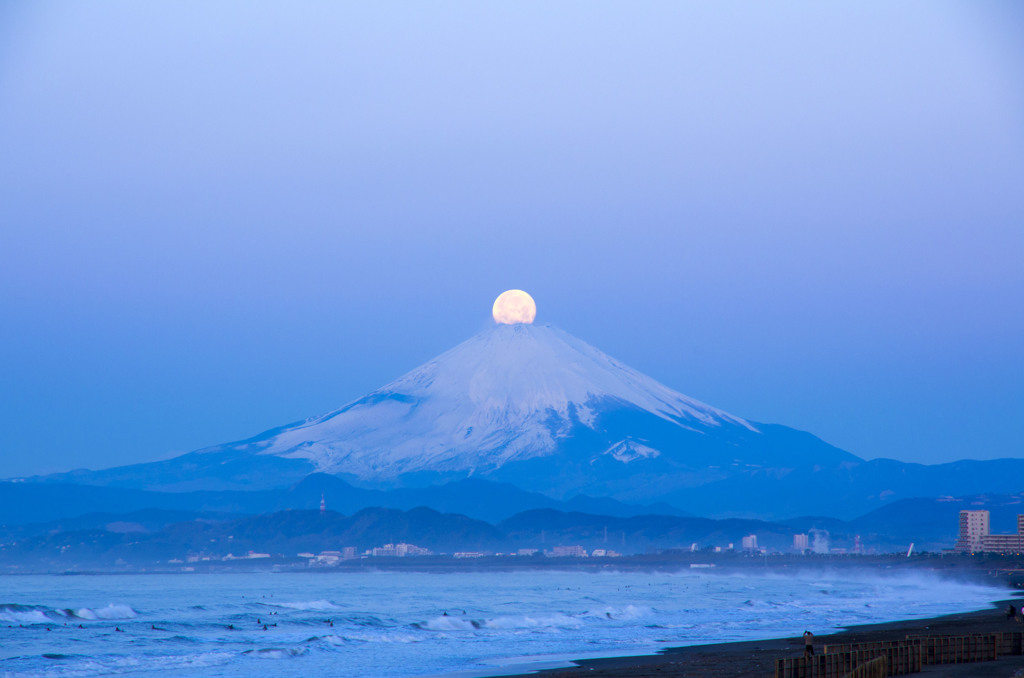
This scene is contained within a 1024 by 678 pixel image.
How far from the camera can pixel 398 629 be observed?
53438 mm

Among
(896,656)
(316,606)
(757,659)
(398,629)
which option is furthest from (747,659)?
(316,606)

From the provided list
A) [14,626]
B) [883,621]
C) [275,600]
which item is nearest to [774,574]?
[275,600]

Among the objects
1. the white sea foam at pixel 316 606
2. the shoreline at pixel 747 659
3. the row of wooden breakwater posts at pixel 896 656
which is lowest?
the white sea foam at pixel 316 606

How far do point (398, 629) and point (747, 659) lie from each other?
2206 centimetres

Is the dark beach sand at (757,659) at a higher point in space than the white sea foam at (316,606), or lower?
higher

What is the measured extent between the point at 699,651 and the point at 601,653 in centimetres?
329

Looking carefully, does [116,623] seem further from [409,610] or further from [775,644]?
[775,644]

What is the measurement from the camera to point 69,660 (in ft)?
131

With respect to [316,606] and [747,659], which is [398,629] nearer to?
[316,606]

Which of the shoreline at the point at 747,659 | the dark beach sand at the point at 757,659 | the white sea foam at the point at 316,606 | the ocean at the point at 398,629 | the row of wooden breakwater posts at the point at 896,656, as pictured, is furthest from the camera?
the white sea foam at the point at 316,606

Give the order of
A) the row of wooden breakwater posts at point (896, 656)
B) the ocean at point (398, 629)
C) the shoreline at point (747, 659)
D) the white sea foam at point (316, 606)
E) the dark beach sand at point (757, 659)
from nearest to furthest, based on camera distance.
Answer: the row of wooden breakwater posts at point (896, 656) < the dark beach sand at point (757, 659) < the shoreline at point (747, 659) < the ocean at point (398, 629) < the white sea foam at point (316, 606)

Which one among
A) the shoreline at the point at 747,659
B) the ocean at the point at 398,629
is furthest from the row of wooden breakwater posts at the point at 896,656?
the ocean at the point at 398,629

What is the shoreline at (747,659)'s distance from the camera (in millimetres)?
30094

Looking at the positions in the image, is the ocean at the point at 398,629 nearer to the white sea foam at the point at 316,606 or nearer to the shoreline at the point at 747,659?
the white sea foam at the point at 316,606
